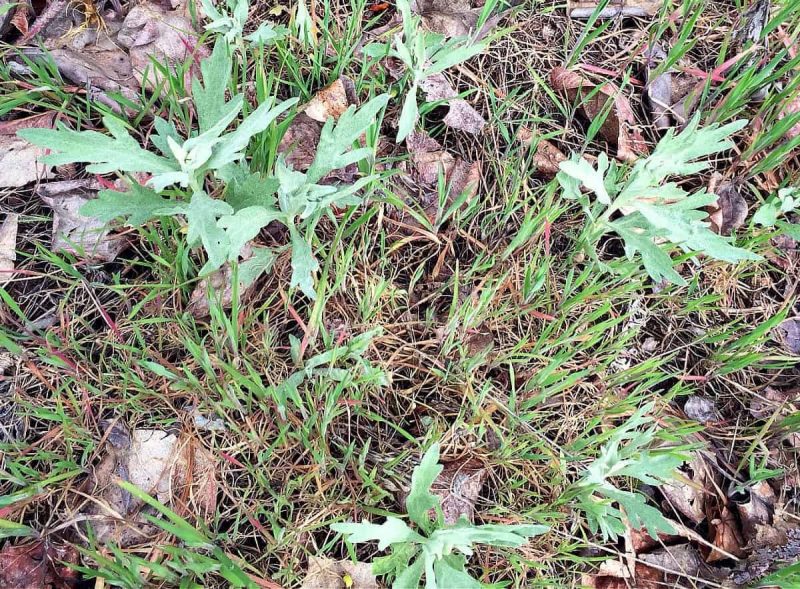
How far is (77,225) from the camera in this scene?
194 centimetres

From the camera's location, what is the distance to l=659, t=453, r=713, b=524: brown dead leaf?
201cm

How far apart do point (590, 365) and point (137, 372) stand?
4.78 ft

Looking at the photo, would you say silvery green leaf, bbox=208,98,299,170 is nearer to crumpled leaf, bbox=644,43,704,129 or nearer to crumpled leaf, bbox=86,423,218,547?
crumpled leaf, bbox=86,423,218,547

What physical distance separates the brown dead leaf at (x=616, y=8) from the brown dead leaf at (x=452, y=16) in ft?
1.02

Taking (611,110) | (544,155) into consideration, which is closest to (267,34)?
(544,155)

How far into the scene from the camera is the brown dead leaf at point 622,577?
190cm

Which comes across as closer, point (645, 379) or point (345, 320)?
point (345, 320)

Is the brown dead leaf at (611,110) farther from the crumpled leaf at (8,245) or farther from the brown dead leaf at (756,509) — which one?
the crumpled leaf at (8,245)

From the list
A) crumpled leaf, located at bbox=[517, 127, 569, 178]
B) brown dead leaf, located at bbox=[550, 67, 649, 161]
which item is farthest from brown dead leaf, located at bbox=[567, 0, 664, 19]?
crumpled leaf, located at bbox=[517, 127, 569, 178]

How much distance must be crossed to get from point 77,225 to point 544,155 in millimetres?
1624

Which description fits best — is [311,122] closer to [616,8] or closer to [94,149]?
[94,149]

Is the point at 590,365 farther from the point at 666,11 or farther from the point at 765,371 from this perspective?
the point at 666,11

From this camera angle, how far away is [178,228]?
1.88 m

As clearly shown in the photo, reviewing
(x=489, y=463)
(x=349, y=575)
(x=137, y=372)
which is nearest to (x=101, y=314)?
(x=137, y=372)
